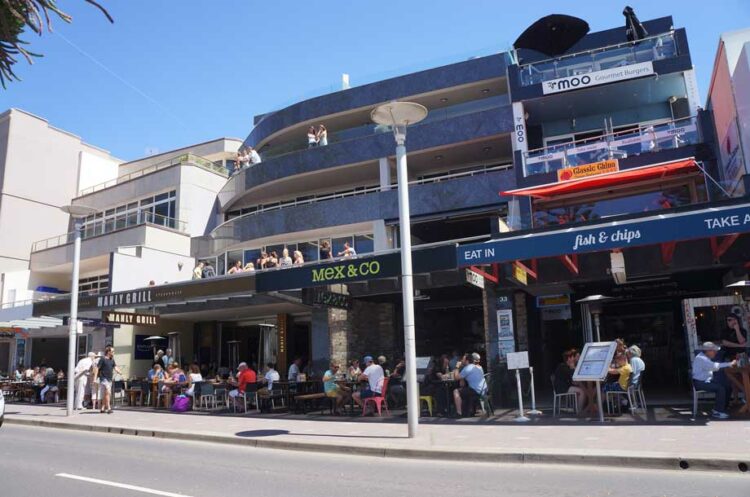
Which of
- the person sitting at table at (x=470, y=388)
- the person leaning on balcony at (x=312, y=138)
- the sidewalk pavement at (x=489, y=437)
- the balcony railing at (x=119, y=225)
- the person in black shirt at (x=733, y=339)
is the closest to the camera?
the sidewalk pavement at (x=489, y=437)

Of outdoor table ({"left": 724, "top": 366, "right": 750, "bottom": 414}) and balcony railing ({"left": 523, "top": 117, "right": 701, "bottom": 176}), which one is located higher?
balcony railing ({"left": 523, "top": 117, "right": 701, "bottom": 176})

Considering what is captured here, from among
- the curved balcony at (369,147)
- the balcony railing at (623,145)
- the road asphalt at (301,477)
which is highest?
the curved balcony at (369,147)

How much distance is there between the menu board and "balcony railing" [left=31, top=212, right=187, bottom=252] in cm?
2325

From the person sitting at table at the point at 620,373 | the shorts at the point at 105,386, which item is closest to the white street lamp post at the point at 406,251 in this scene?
the person sitting at table at the point at 620,373

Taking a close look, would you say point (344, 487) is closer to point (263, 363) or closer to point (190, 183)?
point (263, 363)

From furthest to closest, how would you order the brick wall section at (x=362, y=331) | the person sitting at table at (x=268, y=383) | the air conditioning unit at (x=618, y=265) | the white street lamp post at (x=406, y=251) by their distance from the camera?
the brick wall section at (x=362, y=331)
the person sitting at table at (x=268, y=383)
the air conditioning unit at (x=618, y=265)
the white street lamp post at (x=406, y=251)

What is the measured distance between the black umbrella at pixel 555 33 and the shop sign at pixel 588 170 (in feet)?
19.4

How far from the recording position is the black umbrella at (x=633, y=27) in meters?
22.3

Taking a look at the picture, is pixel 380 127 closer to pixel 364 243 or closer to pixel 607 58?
pixel 364 243

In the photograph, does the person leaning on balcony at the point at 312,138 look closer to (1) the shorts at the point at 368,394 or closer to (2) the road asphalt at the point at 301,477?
(1) the shorts at the point at 368,394

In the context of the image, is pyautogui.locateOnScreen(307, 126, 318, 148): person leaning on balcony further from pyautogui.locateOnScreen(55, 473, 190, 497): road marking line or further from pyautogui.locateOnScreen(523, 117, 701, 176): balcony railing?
pyautogui.locateOnScreen(55, 473, 190, 497): road marking line

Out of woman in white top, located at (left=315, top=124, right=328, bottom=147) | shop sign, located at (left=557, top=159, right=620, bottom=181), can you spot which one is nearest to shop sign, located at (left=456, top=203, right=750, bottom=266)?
shop sign, located at (left=557, top=159, right=620, bottom=181)

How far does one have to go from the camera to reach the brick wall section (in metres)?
18.0

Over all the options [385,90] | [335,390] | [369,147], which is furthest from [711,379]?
[385,90]
